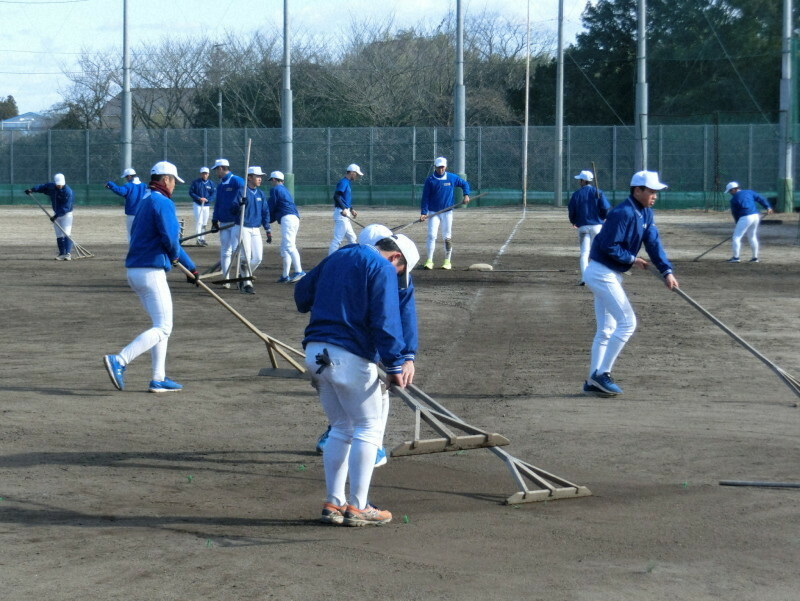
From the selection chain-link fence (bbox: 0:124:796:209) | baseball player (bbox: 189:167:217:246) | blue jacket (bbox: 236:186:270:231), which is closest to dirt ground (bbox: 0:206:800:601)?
blue jacket (bbox: 236:186:270:231)

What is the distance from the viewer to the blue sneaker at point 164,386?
10.4 m

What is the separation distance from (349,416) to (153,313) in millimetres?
4449

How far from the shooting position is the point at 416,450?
6.50 metres

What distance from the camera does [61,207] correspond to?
78.2ft

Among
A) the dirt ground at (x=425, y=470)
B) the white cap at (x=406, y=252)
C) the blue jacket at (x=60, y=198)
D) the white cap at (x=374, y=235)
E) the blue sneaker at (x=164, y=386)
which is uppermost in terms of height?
the blue jacket at (x=60, y=198)

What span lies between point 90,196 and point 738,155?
1155 inches

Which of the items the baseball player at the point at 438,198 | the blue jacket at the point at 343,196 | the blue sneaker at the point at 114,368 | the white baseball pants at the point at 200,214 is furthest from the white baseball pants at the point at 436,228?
the blue sneaker at the point at 114,368

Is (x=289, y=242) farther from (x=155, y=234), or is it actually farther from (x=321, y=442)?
(x=321, y=442)

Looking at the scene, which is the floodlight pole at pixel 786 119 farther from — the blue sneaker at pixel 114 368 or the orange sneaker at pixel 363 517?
the orange sneaker at pixel 363 517

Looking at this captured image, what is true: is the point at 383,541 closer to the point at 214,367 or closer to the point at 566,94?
the point at 214,367

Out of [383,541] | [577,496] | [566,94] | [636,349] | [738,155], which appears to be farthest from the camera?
[566,94]

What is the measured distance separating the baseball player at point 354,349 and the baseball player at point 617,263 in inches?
167

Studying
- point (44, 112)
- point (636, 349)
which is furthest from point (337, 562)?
point (44, 112)

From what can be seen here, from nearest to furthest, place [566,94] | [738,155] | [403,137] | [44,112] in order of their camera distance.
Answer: [738,155], [403,137], [566,94], [44,112]
